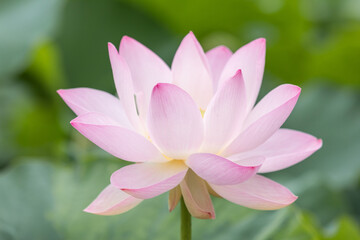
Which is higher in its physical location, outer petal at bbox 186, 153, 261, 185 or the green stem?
outer petal at bbox 186, 153, 261, 185

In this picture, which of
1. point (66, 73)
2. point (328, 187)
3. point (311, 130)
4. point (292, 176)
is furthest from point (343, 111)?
point (66, 73)

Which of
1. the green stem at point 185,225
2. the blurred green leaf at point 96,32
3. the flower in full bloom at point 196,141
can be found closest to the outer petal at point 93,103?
the flower in full bloom at point 196,141

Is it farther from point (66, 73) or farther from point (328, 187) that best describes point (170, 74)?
point (66, 73)

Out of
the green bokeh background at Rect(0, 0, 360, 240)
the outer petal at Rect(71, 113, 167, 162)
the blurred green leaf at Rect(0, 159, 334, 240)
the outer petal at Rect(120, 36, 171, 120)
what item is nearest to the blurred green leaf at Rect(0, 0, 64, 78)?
the green bokeh background at Rect(0, 0, 360, 240)

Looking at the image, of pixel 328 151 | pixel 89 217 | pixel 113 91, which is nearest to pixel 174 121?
pixel 89 217

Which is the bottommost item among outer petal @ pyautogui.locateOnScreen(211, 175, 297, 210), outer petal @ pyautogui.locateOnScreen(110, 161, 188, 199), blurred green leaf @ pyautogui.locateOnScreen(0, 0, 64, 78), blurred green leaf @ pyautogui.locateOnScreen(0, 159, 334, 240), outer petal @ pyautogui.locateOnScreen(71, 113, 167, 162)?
blurred green leaf @ pyautogui.locateOnScreen(0, 159, 334, 240)

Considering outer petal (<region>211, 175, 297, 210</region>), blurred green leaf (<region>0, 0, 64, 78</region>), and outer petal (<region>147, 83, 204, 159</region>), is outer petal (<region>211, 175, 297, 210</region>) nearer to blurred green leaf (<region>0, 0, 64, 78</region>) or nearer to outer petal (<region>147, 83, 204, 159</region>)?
outer petal (<region>147, 83, 204, 159</region>)

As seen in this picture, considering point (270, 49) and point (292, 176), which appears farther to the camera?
point (270, 49)

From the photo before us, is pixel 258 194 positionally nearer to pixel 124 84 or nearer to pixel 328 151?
pixel 124 84
